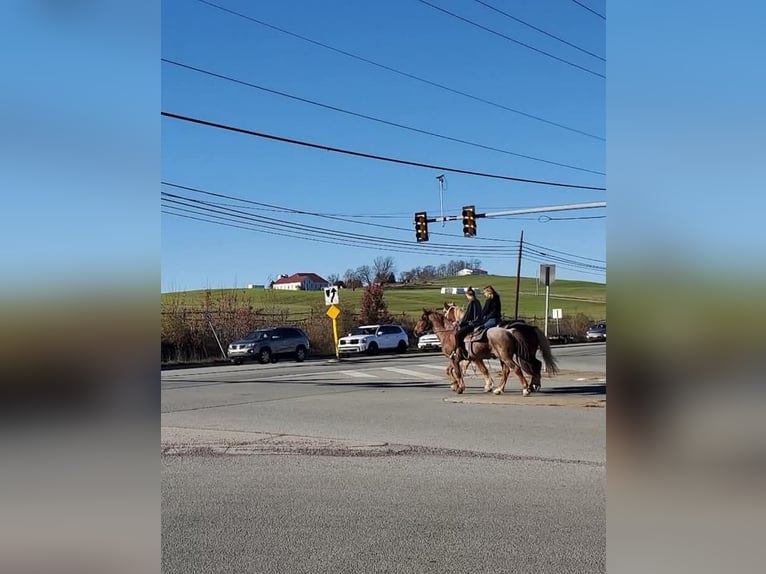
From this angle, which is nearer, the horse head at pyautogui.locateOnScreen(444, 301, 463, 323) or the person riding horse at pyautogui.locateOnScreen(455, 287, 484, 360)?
the person riding horse at pyautogui.locateOnScreen(455, 287, 484, 360)

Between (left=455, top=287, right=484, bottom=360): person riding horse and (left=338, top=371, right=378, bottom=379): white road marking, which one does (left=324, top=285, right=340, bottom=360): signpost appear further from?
(left=455, top=287, right=484, bottom=360): person riding horse

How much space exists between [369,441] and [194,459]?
2411mm

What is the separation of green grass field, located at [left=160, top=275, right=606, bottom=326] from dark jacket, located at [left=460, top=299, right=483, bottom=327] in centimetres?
Answer: 2049

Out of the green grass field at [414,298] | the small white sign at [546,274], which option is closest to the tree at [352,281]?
the green grass field at [414,298]

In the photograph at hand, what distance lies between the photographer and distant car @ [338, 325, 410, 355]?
4028 centimetres

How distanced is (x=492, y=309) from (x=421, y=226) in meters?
14.7

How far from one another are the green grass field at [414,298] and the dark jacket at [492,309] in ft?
68.9

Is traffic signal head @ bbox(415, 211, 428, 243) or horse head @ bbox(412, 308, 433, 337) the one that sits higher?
traffic signal head @ bbox(415, 211, 428, 243)

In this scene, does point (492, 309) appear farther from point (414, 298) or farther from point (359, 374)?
point (414, 298)

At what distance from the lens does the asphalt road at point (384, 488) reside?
16.7 feet

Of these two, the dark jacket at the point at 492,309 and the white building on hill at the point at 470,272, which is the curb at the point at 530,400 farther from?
the white building on hill at the point at 470,272

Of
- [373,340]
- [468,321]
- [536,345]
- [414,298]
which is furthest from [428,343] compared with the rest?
[536,345]

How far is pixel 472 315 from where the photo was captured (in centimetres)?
1633

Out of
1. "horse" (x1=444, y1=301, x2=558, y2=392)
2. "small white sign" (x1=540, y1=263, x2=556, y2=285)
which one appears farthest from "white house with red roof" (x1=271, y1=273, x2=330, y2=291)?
"horse" (x1=444, y1=301, x2=558, y2=392)
